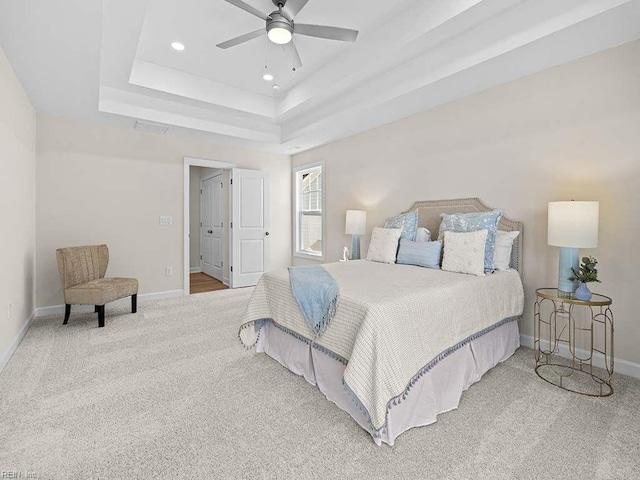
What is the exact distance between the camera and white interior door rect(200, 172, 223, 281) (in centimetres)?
623

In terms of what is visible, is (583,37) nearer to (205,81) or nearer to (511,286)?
(511,286)

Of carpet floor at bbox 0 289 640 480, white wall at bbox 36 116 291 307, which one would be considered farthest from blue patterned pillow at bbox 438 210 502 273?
white wall at bbox 36 116 291 307

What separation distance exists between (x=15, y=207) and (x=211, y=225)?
385 centimetres

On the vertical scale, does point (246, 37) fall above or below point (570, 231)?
above

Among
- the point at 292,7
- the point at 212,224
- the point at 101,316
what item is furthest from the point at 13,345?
the point at 212,224

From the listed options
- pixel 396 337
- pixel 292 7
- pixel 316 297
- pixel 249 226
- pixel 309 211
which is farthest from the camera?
pixel 309 211

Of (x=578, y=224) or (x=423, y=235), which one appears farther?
(x=423, y=235)

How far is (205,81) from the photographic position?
400 centimetres

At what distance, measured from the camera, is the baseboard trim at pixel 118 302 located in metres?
3.78

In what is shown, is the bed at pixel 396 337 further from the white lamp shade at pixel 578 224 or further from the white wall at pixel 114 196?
the white wall at pixel 114 196

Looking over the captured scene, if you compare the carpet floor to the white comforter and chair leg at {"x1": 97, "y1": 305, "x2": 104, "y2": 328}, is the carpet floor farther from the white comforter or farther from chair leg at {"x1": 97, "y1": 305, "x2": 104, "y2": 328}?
chair leg at {"x1": 97, "y1": 305, "x2": 104, "y2": 328}

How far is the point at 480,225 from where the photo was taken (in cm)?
284

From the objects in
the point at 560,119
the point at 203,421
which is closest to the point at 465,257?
the point at 560,119

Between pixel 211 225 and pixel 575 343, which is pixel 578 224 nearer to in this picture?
pixel 575 343
